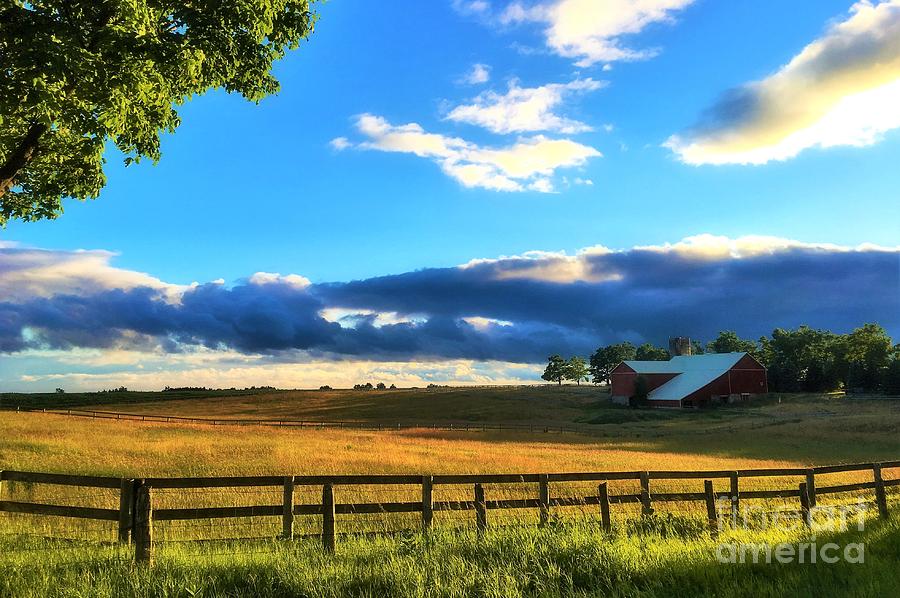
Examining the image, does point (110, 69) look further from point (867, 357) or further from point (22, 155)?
point (867, 357)

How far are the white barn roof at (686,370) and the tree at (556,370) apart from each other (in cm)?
6081

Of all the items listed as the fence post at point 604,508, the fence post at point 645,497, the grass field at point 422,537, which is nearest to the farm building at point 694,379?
the grass field at point 422,537

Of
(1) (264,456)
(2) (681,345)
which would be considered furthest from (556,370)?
(1) (264,456)

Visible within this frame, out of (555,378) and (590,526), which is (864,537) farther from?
(555,378)

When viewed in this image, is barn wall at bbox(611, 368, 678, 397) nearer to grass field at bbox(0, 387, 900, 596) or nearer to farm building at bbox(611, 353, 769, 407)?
farm building at bbox(611, 353, 769, 407)

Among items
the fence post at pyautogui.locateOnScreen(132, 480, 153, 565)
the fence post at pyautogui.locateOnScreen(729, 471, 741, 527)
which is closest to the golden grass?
the fence post at pyautogui.locateOnScreen(729, 471, 741, 527)

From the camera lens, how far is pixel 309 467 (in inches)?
960

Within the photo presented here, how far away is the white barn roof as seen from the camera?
306ft

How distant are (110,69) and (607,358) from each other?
162m

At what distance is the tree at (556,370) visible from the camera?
6521 inches

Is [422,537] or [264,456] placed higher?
[422,537]

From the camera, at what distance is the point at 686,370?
100375mm

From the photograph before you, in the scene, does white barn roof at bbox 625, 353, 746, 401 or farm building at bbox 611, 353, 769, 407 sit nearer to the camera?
farm building at bbox 611, 353, 769, 407

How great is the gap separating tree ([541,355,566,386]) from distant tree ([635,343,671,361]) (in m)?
20.1
